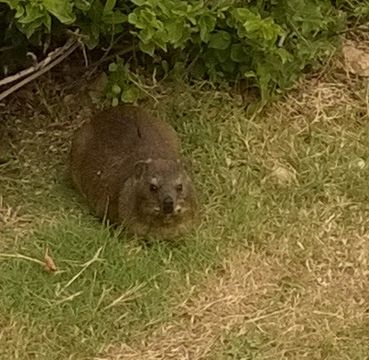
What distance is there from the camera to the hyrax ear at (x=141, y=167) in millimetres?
4975

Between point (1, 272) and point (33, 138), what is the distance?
1.04 metres

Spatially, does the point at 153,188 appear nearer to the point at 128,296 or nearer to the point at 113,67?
the point at 128,296

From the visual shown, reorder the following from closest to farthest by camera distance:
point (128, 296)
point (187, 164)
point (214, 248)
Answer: point (128, 296) < point (214, 248) < point (187, 164)

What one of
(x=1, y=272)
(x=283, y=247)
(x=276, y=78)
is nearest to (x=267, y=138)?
(x=276, y=78)

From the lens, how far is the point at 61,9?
4.79 m

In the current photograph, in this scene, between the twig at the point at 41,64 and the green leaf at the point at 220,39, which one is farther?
the green leaf at the point at 220,39

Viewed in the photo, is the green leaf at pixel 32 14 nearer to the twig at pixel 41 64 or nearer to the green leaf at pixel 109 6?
the green leaf at pixel 109 6

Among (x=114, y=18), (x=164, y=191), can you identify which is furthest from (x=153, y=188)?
(x=114, y=18)

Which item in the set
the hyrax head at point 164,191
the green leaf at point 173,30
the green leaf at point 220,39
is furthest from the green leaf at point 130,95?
the hyrax head at point 164,191

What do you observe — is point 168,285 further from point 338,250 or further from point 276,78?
point 276,78

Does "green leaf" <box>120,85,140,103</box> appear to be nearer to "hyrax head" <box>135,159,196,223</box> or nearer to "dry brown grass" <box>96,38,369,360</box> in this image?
"dry brown grass" <box>96,38,369,360</box>

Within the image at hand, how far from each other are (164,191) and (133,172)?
267mm

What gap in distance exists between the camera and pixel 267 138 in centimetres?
561

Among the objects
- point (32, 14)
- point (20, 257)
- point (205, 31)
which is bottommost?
point (20, 257)
